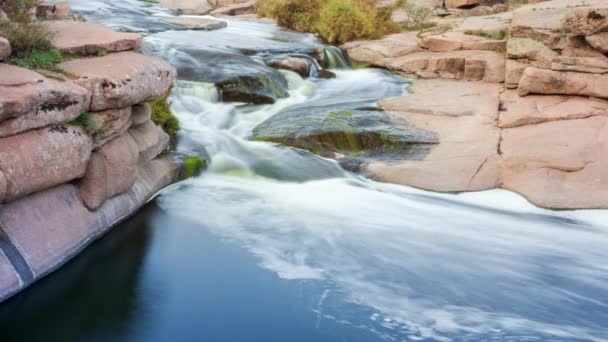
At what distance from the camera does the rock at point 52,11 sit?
8962 mm

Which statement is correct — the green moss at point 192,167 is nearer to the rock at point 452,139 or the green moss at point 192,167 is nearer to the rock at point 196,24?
the rock at point 452,139

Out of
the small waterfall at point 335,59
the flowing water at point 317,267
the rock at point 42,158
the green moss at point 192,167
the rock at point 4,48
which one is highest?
the rock at point 4,48

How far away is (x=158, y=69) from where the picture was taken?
23.3 ft

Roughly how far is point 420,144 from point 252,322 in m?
5.08

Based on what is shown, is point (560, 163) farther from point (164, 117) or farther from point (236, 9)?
point (236, 9)

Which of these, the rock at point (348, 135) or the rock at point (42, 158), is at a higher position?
the rock at point (42, 158)

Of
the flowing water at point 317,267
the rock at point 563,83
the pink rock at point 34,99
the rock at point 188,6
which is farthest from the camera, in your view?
the rock at point 188,6

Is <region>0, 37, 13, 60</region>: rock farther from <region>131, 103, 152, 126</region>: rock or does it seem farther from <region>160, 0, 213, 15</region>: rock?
<region>160, 0, 213, 15</region>: rock

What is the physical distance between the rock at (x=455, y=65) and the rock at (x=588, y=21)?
6.68ft

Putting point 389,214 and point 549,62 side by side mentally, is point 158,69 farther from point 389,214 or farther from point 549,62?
point 549,62

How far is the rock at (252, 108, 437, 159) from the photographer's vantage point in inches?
364

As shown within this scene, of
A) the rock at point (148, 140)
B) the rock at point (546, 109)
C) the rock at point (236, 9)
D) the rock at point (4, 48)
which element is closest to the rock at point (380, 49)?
the rock at point (546, 109)

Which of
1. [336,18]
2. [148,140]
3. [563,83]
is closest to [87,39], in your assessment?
[148,140]

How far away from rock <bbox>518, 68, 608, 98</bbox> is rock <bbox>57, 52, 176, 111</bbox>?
707 cm
